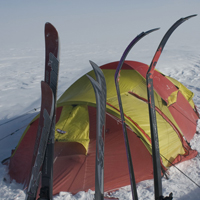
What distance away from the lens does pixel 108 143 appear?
143 inches

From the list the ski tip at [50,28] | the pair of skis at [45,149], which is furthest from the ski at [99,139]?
the ski tip at [50,28]

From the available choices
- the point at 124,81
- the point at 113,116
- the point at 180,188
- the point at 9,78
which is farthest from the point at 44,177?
the point at 9,78

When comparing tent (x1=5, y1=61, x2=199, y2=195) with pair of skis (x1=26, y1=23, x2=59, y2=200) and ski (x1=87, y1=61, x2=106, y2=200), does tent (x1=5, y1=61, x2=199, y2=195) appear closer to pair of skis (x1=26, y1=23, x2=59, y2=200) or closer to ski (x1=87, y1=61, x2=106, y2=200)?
pair of skis (x1=26, y1=23, x2=59, y2=200)

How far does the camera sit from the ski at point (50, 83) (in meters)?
2.44

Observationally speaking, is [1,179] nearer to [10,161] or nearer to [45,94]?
[10,161]

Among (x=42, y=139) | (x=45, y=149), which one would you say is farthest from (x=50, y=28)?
(x=45, y=149)

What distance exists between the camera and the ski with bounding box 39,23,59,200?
8.01 feet

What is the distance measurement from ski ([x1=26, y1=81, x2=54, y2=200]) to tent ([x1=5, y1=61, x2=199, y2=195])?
800mm

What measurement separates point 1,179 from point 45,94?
6.01 ft

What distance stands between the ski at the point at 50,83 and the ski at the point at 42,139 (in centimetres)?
6

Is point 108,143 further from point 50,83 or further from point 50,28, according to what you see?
point 50,28

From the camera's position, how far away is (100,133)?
2.32 meters

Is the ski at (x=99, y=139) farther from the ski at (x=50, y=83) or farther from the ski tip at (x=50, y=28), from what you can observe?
the ski tip at (x=50, y=28)

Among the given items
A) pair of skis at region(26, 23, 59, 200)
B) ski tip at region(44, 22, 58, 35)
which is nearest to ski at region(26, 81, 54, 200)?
pair of skis at region(26, 23, 59, 200)
